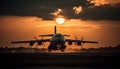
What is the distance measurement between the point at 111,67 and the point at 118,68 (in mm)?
1764

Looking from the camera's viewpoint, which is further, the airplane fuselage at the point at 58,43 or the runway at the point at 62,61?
the airplane fuselage at the point at 58,43

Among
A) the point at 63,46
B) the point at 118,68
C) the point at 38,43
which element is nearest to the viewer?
the point at 118,68

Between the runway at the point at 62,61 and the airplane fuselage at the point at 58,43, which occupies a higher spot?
the runway at the point at 62,61

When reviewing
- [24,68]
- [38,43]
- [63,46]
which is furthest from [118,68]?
[38,43]

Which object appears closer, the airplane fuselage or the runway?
the runway

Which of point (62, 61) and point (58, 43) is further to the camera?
point (58, 43)

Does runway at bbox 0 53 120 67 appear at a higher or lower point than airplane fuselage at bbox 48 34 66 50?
higher

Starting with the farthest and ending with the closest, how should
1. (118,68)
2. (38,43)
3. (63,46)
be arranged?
(38,43), (63,46), (118,68)

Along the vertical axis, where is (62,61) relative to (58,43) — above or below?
above

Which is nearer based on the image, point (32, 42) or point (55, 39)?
point (55, 39)

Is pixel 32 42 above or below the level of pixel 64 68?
below

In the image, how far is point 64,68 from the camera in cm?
4150

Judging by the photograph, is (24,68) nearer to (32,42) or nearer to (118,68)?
(118,68)

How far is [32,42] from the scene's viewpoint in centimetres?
12681
